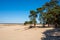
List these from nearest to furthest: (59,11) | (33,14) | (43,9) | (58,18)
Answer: (59,11) < (58,18) < (43,9) < (33,14)

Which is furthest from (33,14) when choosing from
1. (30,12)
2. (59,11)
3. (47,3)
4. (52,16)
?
(59,11)

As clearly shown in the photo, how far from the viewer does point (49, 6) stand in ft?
123

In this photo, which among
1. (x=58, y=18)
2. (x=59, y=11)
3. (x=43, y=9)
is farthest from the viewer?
(x=43, y=9)

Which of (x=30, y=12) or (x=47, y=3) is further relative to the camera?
(x=30, y=12)

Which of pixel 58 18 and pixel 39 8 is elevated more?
pixel 39 8

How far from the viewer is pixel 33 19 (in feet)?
151

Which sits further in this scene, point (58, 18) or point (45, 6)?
point (45, 6)

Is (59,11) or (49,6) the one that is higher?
(49,6)

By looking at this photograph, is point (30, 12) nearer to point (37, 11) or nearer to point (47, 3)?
point (37, 11)

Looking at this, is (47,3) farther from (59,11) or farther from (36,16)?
(59,11)

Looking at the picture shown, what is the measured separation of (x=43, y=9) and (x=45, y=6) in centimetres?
164

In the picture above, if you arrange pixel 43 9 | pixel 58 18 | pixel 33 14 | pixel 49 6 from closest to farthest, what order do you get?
pixel 58 18 → pixel 49 6 → pixel 43 9 → pixel 33 14

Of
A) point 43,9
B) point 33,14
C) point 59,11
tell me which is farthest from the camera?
point 33,14

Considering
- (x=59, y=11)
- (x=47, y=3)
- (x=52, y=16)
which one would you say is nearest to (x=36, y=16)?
(x=47, y=3)
